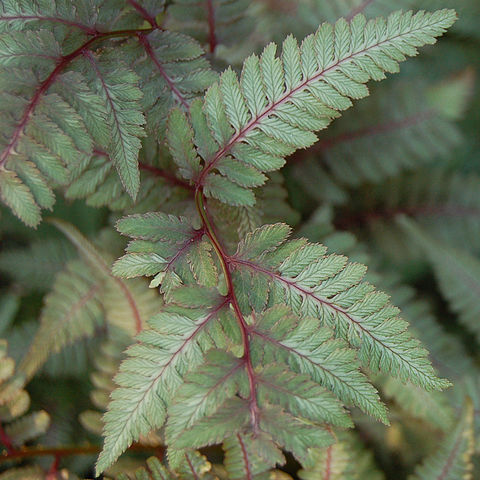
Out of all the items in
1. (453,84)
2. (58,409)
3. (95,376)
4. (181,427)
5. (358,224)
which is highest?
(453,84)

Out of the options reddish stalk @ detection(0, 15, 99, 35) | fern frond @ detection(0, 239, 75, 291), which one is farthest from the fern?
fern frond @ detection(0, 239, 75, 291)

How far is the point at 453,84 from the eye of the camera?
1.42 meters

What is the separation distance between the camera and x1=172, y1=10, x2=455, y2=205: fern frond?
800 mm

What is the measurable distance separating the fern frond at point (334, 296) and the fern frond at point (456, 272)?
0.65 m

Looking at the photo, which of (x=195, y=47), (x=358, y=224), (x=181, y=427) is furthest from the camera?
(x=358, y=224)

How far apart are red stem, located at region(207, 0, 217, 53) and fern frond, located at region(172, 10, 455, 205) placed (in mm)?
349

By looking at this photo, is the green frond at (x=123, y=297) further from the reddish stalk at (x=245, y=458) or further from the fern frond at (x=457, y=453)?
the fern frond at (x=457, y=453)

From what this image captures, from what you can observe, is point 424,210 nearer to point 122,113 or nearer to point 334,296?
point 334,296

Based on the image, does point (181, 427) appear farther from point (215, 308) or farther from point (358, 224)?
point (358, 224)

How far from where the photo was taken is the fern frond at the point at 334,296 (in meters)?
0.78

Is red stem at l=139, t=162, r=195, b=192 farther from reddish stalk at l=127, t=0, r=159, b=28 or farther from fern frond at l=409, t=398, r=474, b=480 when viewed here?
fern frond at l=409, t=398, r=474, b=480

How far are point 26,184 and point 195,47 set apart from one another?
15.5 inches

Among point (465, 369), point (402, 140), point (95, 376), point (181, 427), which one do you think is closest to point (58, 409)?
point (95, 376)

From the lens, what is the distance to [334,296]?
827 millimetres
